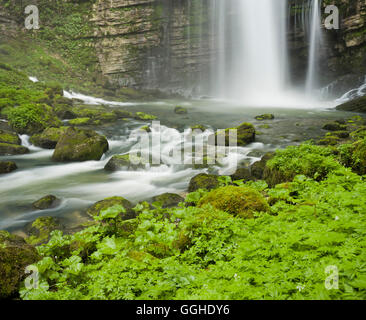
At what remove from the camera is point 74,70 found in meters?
32.7

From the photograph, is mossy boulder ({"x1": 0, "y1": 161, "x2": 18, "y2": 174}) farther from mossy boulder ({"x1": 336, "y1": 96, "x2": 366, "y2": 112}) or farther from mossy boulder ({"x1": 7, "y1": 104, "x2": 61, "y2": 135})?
mossy boulder ({"x1": 336, "y1": 96, "x2": 366, "y2": 112})

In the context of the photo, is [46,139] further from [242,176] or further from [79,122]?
[242,176]

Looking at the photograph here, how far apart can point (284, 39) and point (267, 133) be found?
22.4m

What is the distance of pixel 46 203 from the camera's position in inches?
296

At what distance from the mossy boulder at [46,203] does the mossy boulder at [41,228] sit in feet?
3.39

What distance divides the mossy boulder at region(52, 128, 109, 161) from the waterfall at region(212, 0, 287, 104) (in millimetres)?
24157

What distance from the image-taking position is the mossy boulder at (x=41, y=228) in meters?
5.69

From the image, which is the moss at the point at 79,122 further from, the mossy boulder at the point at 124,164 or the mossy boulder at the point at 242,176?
the mossy boulder at the point at 242,176

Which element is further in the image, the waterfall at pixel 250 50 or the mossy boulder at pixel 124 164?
the waterfall at pixel 250 50

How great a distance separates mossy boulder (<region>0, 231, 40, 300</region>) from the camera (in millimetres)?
3164

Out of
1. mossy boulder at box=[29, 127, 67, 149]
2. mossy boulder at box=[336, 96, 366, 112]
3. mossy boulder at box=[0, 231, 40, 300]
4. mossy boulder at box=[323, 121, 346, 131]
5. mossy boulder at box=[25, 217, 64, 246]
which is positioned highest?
mossy boulder at box=[336, 96, 366, 112]

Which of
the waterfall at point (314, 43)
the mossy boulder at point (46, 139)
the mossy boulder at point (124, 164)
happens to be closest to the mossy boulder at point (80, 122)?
the mossy boulder at point (46, 139)

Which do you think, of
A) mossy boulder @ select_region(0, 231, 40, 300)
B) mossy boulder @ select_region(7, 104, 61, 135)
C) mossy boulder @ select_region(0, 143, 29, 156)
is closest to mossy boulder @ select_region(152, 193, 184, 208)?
mossy boulder @ select_region(0, 231, 40, 300)

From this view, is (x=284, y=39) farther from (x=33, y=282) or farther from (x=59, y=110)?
(x=33, y=282)
